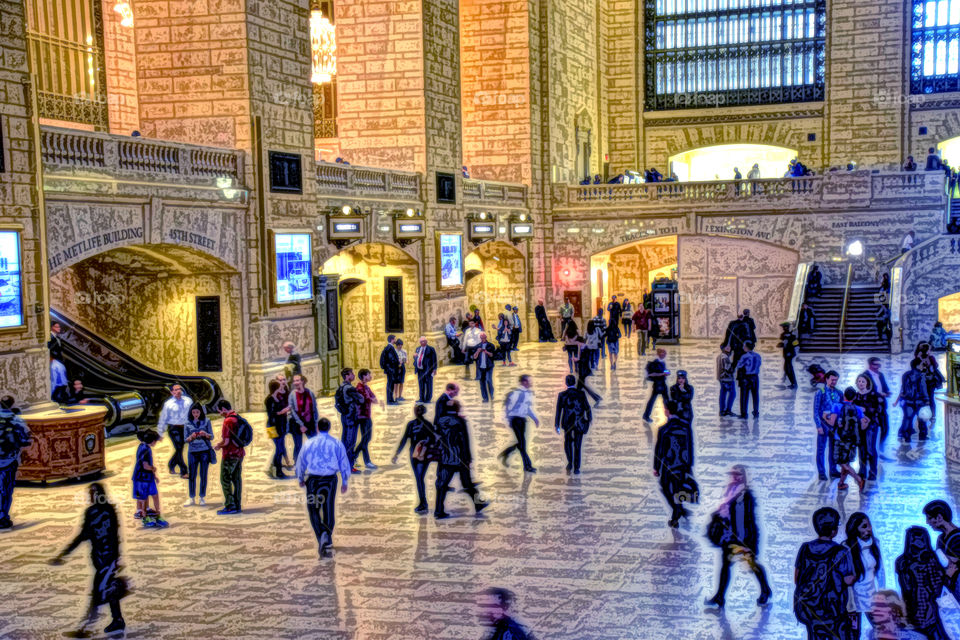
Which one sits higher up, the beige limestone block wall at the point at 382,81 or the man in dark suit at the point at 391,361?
the beige limestone block wall at the point at 382,81

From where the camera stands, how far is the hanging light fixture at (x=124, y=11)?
24625mm

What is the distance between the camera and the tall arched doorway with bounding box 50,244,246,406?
2138cm

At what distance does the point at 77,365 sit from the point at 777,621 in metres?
13.2

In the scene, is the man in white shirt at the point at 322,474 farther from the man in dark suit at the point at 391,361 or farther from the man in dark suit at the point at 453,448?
the man in dark suit at the point at 391,361

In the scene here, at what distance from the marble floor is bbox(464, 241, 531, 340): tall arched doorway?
17.1m

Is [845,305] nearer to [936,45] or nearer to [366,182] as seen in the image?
[936,45]

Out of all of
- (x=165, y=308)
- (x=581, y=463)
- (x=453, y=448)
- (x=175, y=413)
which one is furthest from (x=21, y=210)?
(x=581, y=463)

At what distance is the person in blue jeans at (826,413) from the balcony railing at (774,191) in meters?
19.5

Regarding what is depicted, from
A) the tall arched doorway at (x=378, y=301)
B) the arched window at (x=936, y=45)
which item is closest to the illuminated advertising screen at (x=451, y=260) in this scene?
the tall arched doorway at (x=378, y=301)

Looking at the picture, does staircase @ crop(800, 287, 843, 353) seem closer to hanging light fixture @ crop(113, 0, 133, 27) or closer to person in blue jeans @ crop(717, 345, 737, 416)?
person in blue jeans @ crop(717, 345, 737, 416)

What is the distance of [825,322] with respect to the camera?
1192 inches

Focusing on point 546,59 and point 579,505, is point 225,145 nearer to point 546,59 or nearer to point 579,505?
point 579,505

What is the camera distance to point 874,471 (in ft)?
47.2

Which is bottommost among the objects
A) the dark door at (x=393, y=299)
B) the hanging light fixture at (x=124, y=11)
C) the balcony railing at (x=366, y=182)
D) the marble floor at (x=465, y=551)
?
the marble floor at (x=465, y=551)
